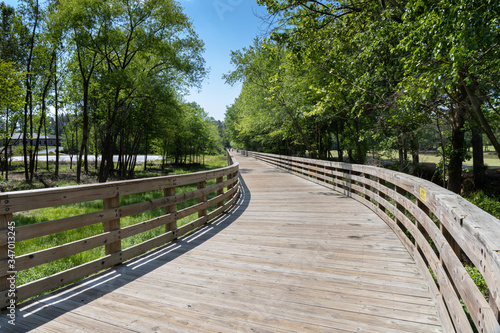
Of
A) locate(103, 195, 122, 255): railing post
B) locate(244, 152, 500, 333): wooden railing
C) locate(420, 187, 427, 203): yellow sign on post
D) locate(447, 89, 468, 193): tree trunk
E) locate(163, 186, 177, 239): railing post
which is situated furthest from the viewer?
locate(447, 89, 468, 193): tree trunk

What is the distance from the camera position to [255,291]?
286 centimetres

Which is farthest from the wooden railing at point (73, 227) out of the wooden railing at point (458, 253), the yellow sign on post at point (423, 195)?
the yellow sign on post at point (423, 195)

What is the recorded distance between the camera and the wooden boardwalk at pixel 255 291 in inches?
91.2

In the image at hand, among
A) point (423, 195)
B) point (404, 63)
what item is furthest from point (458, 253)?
point (404, 63)

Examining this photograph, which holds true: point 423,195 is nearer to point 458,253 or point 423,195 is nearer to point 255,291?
point 458,253

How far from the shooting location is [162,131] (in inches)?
961

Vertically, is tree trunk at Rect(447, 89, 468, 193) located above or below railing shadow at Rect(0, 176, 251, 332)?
above

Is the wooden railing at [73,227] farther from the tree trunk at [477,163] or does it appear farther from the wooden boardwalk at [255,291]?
Answer: the tree trunk at [477,163]

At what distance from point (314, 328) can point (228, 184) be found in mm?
5673

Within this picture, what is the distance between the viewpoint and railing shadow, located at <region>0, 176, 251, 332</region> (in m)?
2.38

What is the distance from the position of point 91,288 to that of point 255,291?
5.66 ft

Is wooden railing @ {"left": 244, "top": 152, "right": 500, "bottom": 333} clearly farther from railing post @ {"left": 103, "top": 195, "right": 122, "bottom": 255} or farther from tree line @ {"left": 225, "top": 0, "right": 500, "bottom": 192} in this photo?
railing post @ {"left": 103, "top": 195, "right": 122, "bottom": 255}

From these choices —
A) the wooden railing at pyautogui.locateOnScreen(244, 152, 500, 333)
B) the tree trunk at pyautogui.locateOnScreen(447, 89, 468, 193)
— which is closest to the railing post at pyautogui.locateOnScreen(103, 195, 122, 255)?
the wooden railing at pyautogui.locateOnScreen(244, 152, 500, 333)

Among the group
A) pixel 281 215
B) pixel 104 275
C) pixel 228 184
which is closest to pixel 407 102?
pixel 281 215
